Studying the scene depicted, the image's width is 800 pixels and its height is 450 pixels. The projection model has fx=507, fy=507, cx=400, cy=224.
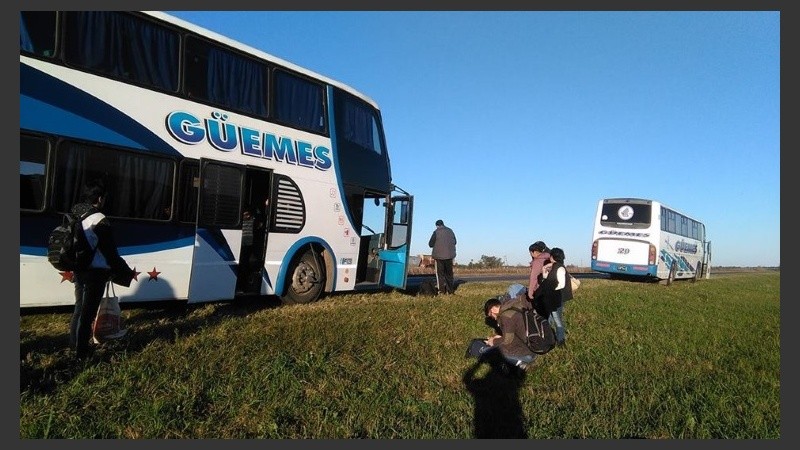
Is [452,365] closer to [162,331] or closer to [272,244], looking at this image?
[162,331]

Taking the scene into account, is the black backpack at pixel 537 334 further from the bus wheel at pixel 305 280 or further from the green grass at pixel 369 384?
the bus wheel at pixel 305 280

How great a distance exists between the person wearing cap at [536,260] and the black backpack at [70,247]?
5.78 metres

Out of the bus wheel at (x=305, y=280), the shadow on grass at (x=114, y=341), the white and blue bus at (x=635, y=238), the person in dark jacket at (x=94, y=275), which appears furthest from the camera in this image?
the white and blue bus at (x=635, y=238)

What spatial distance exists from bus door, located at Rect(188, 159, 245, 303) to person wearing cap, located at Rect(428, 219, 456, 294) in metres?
5.47

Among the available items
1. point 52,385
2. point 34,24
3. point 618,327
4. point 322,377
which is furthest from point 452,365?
point 34,24

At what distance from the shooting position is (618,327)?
8.24m

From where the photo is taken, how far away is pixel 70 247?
4.49 meters

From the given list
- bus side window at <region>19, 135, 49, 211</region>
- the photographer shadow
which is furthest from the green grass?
bus side window at <region>19, 135, 49, 211</region>

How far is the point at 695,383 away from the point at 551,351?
1.58 m

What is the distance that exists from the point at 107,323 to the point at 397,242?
6.58 metres

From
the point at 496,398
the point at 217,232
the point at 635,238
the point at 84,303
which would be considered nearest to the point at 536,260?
the point at 496,398

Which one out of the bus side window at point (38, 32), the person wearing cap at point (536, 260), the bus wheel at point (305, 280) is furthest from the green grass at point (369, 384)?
the bus side window at point (38, 32)

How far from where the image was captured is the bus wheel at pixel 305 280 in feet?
29.6

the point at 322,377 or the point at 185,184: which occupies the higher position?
the point at 185,184
